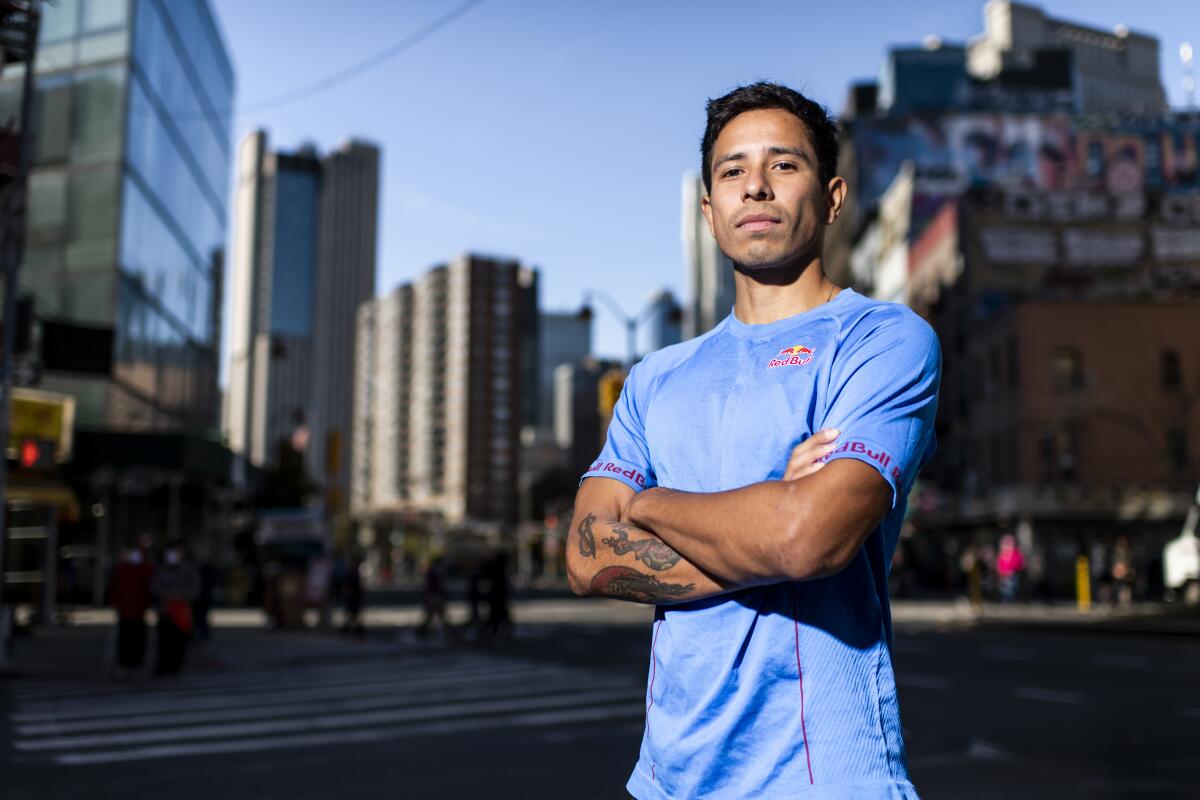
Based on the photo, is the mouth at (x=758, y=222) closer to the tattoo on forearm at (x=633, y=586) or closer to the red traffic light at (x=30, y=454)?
the tattoo on forearm at (x=633, y=586)

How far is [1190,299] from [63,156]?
42593 mm

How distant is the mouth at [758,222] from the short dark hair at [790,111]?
6.6 inches

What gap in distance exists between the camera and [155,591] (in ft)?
56.3

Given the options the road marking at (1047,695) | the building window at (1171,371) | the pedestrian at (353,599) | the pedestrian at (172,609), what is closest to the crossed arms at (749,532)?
the road marking at (1047,695)

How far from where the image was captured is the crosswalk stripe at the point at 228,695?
498 inches

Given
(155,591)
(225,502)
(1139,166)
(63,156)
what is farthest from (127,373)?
(1139,166)

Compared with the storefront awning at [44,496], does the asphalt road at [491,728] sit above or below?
below

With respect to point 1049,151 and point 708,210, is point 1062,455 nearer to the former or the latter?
point 1049,151

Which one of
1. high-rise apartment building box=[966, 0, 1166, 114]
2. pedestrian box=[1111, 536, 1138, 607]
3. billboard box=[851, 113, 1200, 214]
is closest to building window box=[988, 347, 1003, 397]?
pedestrian box=[1111, 536, 1138, 607]

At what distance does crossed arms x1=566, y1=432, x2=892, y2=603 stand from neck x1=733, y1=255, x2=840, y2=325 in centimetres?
40

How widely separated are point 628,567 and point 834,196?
92cm

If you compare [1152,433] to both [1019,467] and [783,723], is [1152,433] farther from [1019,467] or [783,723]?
[783,723]

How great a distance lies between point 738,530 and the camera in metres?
2.09

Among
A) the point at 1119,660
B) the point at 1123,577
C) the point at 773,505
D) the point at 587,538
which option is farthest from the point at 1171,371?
the point at 773,505
